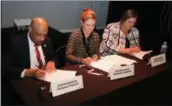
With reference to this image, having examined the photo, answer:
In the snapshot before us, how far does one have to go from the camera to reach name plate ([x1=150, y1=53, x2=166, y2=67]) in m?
2.13

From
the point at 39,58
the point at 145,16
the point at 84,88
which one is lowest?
the point at 84,88

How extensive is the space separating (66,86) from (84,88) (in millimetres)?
152

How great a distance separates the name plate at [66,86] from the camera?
1.55 meters

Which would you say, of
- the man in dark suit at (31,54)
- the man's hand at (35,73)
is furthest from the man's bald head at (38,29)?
the man's hand at (35,73)

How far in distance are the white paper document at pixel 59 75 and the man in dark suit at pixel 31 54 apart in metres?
0.04

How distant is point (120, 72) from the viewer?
1.87m

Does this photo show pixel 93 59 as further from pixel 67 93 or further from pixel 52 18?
pixel 52 18

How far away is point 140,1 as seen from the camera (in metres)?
3.65

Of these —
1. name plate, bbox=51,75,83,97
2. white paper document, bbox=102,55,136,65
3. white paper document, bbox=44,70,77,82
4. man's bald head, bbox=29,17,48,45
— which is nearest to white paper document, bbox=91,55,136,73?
white paper document, bbox=102,55,136,65

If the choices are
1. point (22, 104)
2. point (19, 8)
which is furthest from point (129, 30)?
point (19, 8)

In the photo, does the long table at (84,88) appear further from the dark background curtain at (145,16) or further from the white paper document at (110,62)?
the dark background curtain at (145,16)

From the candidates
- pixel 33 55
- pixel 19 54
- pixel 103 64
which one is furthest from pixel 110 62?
pixel 19 54

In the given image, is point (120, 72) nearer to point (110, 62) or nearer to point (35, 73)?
point (110, 62)

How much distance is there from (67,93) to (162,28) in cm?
190
